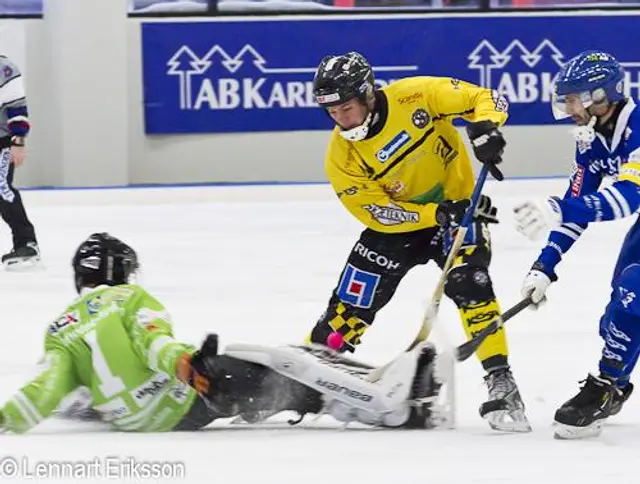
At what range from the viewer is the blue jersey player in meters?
3.98

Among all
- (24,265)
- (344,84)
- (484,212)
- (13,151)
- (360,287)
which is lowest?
(24,265)

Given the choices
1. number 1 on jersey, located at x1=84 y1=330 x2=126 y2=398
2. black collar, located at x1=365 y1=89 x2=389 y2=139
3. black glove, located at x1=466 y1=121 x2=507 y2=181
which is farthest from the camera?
black collar, located at x1=365 y1=89 x2=389 y2=139

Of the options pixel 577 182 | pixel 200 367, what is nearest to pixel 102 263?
pixel 200 367

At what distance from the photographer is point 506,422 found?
4.12 metres

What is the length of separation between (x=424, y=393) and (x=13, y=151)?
396 cm

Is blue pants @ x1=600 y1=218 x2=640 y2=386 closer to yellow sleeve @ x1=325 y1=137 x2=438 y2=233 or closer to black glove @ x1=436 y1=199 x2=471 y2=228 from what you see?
black glove @ x1=436 y1=199 x2=471 y2=228

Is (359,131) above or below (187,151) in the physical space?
above

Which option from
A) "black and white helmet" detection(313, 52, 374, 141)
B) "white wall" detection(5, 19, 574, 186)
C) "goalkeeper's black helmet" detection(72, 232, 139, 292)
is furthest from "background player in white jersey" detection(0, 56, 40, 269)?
"black and white helmet" detection(313, 52, 374, 141)

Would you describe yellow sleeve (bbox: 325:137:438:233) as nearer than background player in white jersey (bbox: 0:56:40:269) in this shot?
Yes

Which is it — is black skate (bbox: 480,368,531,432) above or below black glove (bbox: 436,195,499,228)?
below

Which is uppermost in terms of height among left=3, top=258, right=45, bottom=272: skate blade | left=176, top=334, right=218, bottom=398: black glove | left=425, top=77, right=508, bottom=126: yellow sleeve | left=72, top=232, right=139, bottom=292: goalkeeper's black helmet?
left=425, top=77, right=508, bottom=126: yellow sleeve

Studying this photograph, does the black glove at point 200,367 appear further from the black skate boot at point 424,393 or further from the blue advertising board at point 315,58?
the blue advertising board at point 315,58

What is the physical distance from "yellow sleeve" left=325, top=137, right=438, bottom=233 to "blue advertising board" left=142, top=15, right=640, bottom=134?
6.19 meters

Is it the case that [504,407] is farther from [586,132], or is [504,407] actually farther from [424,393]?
[586,132]
